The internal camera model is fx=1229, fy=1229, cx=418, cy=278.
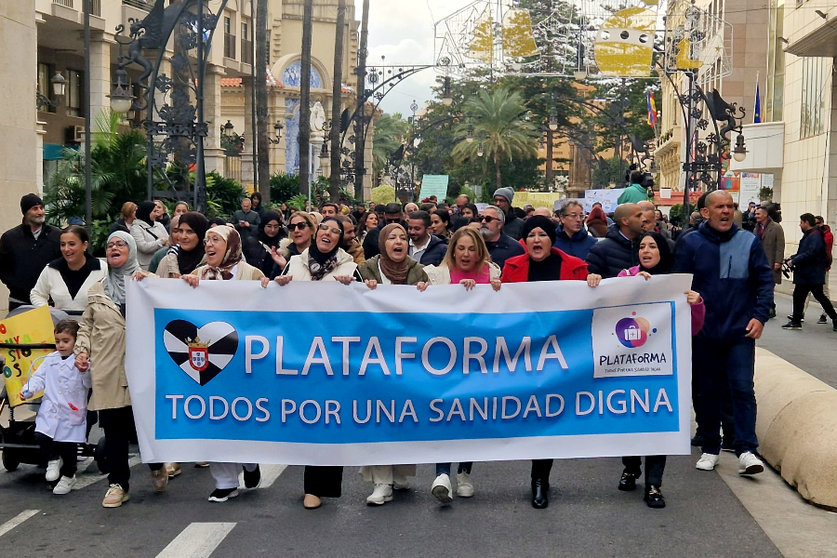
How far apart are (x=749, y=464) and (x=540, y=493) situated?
62.6 inches

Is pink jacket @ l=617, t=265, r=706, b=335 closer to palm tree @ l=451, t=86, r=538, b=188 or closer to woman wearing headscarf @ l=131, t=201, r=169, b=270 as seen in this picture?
woman wearing headscarf @ l=131, t=201, r=169, b=270

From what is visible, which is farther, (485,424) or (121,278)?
(121,278)

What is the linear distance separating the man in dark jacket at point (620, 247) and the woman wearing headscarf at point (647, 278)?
391mm

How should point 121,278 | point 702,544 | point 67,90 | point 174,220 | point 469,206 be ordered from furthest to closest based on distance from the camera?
1. point 67,90
2. point 469,206
3. point 174,220
4. point 121,278
5. point 702,544

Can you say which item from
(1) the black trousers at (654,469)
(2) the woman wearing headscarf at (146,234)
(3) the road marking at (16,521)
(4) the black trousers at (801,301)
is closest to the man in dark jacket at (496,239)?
(1) the black trousers at (654,469)

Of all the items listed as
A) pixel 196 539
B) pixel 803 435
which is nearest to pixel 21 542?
pixel 196 539

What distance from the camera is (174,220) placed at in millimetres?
11930

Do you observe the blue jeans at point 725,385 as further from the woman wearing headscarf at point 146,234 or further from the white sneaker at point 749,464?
the woman wearing headscarf at point 146,234

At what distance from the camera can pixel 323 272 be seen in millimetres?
7871

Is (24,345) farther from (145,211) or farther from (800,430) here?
(145,211)

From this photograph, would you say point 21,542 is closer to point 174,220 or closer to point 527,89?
point 174,220

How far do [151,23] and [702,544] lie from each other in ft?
53.4

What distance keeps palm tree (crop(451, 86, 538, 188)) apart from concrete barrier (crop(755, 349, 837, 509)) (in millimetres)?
75777

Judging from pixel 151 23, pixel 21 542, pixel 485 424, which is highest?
pixel 151 23
